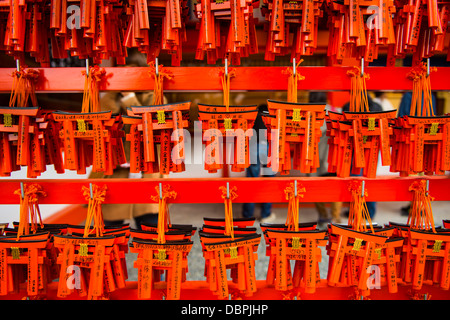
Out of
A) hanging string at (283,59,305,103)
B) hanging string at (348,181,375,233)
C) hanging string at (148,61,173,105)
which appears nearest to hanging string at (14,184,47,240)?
hanging string at (148,61,173,105)

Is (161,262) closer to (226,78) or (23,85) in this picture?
(226,78)

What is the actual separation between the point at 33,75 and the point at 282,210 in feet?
10.9

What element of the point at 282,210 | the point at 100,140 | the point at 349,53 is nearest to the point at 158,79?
the point at 100,140

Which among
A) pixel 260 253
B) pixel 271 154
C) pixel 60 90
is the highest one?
pixel 60 90

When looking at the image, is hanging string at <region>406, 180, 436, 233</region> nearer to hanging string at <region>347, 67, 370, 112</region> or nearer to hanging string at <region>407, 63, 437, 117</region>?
hanging string at <region>407, 63, 437, 117</region>

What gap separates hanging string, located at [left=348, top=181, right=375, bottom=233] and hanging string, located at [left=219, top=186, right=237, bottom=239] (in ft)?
1.88

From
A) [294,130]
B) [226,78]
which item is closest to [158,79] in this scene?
[226,78]

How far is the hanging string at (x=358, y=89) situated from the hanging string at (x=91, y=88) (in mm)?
1171

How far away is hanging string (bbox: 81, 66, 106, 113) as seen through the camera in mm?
1449

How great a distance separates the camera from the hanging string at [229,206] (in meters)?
1.46

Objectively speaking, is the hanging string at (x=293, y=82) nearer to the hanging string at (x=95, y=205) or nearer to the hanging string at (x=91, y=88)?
the hanging string at (x=91, y=88)

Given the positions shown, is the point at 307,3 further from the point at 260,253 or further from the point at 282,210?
the point at 282,210

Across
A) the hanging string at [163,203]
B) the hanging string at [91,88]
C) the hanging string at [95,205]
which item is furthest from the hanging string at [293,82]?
the hanging string at [95,205]

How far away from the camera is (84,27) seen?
125 centimetres
